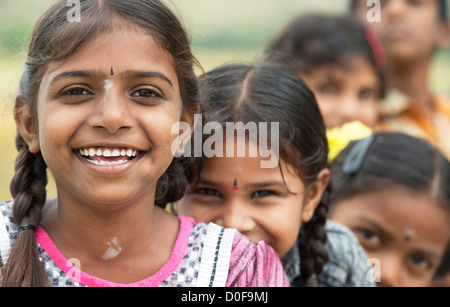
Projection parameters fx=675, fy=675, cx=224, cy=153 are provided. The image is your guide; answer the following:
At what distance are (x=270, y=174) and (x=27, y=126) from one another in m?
0.74

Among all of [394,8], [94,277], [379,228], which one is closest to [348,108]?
[394,8]

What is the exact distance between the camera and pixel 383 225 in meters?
2.64

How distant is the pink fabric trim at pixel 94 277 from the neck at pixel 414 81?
10.3 feet

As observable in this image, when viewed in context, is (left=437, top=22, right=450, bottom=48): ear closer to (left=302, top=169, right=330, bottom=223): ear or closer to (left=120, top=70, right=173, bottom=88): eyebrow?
(left=302, top=169, right=330, bottom=223): ear

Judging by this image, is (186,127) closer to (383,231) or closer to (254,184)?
(254,184)

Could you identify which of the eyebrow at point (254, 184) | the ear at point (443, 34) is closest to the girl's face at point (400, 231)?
the eyebrow at point (254, 184)

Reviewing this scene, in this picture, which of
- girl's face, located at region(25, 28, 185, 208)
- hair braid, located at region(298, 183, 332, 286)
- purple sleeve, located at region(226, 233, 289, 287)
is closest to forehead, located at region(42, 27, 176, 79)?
girl's face, located at region(25, 28, 185, 208)

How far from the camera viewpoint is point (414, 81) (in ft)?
15.4

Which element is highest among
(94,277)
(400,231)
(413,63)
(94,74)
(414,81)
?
(413,63)

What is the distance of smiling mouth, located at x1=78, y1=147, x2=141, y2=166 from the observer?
1605 millimetres

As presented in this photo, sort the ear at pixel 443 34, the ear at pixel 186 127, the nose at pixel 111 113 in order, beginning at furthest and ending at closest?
the ear at pixel 443 34
the ear at pixel 186 127
the nose at pixel 111 113

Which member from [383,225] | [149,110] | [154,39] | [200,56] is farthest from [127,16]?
[383,225]

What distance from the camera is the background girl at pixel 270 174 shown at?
204 cm

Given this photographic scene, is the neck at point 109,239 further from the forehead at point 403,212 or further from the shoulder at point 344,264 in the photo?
the forehead at point 403,212
